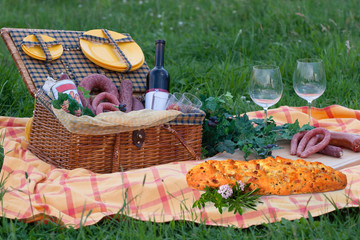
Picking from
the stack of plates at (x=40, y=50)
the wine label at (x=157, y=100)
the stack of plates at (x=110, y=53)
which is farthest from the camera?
the stack of plates at (x=110, y=53)

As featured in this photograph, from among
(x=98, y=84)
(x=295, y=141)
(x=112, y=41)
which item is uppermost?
(x=112, y=41)

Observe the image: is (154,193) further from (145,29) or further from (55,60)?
(145,29)

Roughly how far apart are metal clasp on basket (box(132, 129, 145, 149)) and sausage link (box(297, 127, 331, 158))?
2.51 ft

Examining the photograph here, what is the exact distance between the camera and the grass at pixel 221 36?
146 inches

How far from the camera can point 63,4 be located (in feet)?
19.2

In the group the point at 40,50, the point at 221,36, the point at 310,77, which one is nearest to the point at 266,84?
the point at 310,77

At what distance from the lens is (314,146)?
2.35 m

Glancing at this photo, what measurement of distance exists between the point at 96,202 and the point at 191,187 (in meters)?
0.38

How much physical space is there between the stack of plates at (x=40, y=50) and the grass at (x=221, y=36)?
0.64m

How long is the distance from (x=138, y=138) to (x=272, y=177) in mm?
674

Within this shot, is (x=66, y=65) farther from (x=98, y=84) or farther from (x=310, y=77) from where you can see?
(x=310, y=77)

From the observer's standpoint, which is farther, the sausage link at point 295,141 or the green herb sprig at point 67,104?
the sausage link at point 295,141

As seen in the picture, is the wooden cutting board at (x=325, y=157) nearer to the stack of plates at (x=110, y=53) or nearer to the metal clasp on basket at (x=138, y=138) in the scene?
the metal clasp on basket at (x=138, y=138)

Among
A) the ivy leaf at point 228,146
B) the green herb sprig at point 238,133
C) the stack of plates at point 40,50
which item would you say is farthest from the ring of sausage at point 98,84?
the ivy leaf at point 228,146
